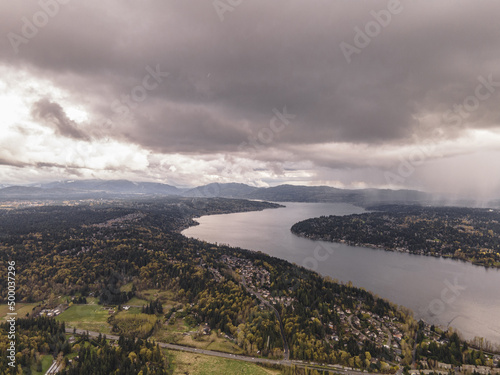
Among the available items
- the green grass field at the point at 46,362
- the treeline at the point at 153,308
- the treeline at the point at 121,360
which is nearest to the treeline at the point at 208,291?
the treeline at the point at 153,308

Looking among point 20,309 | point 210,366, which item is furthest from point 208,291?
point 20,309

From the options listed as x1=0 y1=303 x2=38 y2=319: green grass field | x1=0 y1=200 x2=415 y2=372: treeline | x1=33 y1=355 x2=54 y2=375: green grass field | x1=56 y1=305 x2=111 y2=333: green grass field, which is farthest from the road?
x1=0 y1=303 x2=38 y2=319: green grass field

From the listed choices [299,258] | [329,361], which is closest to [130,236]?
[299,258]

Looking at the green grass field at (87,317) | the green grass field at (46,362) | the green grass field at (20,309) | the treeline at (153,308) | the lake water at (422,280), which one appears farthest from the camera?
the lake water at (422,280)

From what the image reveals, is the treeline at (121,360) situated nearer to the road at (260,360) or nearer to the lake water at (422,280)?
the road at (260,360)

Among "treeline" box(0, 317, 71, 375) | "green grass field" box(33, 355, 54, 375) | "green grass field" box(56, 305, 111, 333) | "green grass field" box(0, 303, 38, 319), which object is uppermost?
"treeline" box(0, 317, 71, 375)

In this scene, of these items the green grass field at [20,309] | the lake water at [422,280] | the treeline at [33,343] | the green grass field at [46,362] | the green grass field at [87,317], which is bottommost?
the green grass field at [20,309]

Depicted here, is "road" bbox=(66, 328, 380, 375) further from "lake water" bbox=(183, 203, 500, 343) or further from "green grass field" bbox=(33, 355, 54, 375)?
"lake water" bbox=(183, 203, 500, 343)

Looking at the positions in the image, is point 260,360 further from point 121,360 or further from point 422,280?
point 422,280
